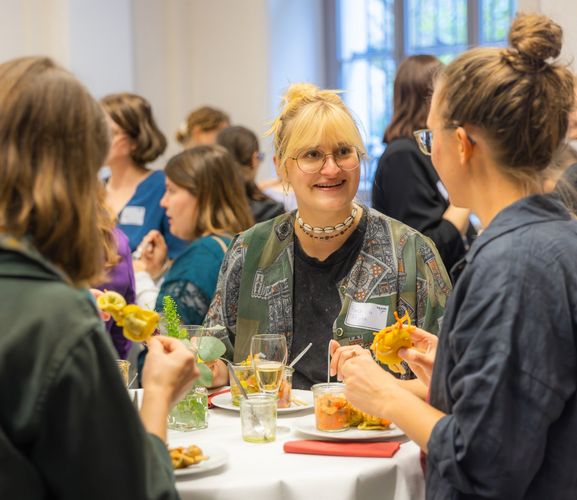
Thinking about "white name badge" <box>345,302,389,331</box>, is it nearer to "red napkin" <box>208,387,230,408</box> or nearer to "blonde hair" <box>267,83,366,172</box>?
"red napkin" <box>208,387,230,408</box>

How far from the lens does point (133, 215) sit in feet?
16.7

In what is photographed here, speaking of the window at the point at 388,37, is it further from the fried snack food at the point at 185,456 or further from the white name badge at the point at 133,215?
the fried snack food at the point at 185,456

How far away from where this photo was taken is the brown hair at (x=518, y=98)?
5.16 ft

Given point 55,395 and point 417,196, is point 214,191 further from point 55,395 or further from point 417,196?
point 55,395

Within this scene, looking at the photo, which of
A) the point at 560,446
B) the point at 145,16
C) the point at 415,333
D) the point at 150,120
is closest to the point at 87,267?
the point at 560,446

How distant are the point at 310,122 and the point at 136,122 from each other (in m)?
2.63

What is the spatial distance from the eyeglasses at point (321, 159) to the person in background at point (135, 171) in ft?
7.64

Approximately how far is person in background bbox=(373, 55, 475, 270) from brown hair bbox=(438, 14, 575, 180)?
220 centimetres

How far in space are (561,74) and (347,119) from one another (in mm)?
1191

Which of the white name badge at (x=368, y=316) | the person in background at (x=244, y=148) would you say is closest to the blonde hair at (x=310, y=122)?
the white name badge at (x=368, y=316)

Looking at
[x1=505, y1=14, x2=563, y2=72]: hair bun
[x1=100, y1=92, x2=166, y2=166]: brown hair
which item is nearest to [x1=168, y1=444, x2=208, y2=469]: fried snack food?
[x1=505, y1=14, x2=563, y2=72]: hair bun

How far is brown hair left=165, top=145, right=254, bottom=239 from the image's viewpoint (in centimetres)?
386

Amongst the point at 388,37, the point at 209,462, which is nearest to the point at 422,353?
the point at 209,462

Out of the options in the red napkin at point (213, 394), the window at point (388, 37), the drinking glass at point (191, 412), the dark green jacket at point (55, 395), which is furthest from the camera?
the window at point (388, 37)
